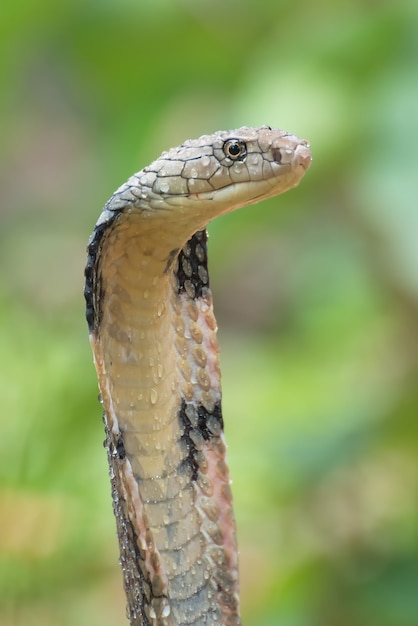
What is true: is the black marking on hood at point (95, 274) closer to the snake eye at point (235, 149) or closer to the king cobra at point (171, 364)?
the king cobra at point (171, 364)

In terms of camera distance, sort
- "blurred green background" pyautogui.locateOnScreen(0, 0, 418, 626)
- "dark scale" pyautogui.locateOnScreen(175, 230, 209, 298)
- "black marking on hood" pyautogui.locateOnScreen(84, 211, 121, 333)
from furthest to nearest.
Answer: "blurred green background" pyautogui.locateOnScreen(0, 0, 418, 626)
"dark scale" pyautogui.locateOnScreen(175, 230, 209, 298)
"black marking on hood" pyautogui.locateOnScreen(84, 211, 121, 333)

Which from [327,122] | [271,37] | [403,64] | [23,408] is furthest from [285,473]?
[271,37]

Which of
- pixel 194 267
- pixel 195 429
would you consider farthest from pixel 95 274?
pixel 195 429

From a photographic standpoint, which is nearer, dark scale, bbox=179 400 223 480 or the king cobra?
the king cobra

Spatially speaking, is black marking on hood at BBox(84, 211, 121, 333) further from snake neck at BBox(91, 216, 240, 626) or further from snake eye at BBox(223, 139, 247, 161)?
snake eye at BBox(223, 139, 247, 161)

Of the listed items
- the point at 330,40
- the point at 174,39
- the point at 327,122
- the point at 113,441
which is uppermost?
the point at 174,39

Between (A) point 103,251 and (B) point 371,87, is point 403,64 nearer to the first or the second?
(B) point 371,87

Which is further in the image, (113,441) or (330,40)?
(330,40)

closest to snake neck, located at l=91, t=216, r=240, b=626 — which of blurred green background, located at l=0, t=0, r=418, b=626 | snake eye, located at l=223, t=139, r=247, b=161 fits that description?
snake eye, located at l=223, t=139, r=247, b=161
